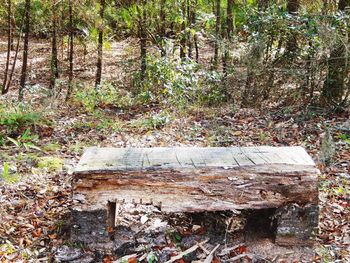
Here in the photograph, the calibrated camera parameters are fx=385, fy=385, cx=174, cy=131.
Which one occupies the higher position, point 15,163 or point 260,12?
point 260,12

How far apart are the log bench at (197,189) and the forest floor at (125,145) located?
0.29 m

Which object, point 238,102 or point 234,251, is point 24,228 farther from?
point 238,102

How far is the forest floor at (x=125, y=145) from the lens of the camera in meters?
3.41

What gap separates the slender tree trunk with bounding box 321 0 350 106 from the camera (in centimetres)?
669

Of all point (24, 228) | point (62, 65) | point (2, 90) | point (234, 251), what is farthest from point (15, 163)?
point (62, 65)

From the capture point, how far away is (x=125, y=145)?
572 centimetres

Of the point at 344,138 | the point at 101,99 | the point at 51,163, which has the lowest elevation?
the point at 101,99

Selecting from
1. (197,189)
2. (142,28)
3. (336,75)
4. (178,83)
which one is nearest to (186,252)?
(197,189)

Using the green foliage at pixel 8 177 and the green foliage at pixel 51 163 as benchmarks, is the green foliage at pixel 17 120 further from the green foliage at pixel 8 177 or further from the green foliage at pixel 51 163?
the green foliage at pixel 8 177

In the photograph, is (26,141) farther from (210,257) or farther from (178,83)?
(210,257)

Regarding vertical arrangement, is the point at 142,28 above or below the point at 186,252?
above

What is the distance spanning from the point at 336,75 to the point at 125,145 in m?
4.02

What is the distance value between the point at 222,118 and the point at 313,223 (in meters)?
3.90

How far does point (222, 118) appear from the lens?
23.1 ft
